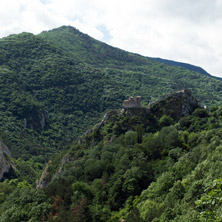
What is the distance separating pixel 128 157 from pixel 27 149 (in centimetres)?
9790

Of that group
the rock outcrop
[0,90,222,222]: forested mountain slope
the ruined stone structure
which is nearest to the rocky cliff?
the rock outcrop

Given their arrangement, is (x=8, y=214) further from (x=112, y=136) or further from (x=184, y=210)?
(x=112, y=136)

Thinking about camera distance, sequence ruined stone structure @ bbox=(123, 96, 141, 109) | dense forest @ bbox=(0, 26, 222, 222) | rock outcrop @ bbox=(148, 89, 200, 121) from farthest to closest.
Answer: rock outcrop @ bbox=(148, 89, 200, 121) < ruined stone structure @ bbox=(123, 96, 141, 109) < dense forest @ bbox=(0, 26, 222, 222)

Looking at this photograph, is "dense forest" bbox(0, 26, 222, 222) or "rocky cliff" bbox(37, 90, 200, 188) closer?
"dense forest" bbox(0, 26, 222, 222)

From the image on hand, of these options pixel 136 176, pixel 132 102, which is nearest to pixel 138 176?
pixel 136 176

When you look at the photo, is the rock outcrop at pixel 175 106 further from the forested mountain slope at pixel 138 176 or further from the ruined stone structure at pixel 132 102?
the ruined stone structure at pixel 132 102

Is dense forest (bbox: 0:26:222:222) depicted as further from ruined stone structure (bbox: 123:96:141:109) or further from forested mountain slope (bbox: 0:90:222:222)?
ruined stone structure (bbox: 123:96:141:109)

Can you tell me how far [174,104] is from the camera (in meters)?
80.8

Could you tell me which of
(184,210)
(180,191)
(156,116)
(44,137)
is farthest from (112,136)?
(44,137)

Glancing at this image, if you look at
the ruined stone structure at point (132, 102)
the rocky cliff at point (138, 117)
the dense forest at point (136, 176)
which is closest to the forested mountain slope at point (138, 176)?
the dense forest at point (136, 176)

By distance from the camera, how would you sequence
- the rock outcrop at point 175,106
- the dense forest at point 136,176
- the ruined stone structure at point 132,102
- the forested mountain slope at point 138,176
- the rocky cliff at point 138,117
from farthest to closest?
1. the rock outcrop at point 175,106
2. the ruined stone structure at point 132,102
3. the rocky cliff at point 138,117
4. the forested mountain slope at point 138,176
5. the dense forest at point 136,176

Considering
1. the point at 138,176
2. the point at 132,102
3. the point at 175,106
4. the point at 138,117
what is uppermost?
the point at 175,106

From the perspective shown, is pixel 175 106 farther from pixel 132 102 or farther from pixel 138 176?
pixel 138 176

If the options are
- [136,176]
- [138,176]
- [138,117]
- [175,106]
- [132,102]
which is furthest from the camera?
[175,106]
